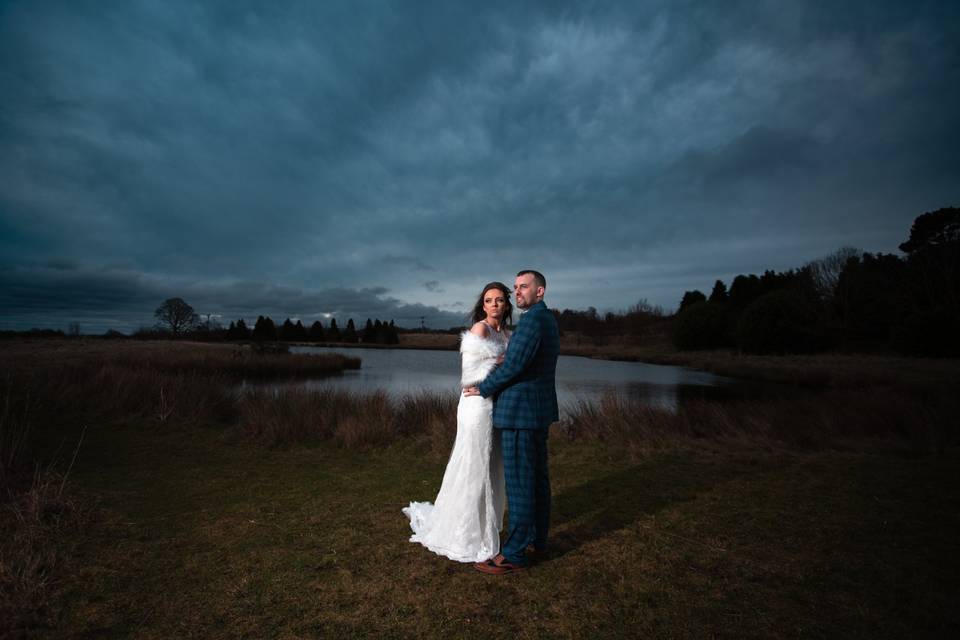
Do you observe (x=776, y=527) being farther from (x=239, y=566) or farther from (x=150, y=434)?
(x=150, y=434)

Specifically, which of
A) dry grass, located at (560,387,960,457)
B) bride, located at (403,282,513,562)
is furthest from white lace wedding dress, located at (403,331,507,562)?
dry grass, located at (560,387,960,457)

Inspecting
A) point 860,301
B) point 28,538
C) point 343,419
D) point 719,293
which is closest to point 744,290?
point 719,293

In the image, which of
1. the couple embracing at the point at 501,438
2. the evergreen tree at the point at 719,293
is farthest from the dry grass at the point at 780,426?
the evergreen tree at the point at 719,293

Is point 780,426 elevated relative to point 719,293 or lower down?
lower down

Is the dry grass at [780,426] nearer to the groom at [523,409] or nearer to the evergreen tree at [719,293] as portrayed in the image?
the groom at [523,409]

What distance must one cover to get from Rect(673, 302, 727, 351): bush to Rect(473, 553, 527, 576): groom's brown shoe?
4386 centimetres

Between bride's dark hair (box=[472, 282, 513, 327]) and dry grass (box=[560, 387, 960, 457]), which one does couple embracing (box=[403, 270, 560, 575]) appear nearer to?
bride's dark hair (box=[472, 282, 513, 327])

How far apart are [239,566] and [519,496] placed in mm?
2015

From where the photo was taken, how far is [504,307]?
371 cm

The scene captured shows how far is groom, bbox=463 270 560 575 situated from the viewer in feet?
10.8

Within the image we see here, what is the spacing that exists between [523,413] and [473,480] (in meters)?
0.70

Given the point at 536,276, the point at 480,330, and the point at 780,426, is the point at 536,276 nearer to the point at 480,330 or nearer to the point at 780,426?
the point at 480,330

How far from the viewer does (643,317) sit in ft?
218

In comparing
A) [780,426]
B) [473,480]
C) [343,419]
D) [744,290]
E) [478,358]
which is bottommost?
[780,426]
